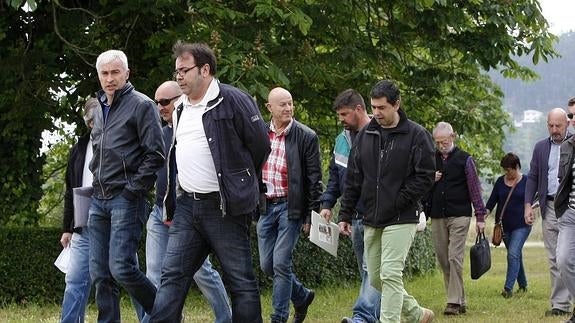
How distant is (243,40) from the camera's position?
12641 mm

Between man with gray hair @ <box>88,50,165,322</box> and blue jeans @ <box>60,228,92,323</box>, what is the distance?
0.58m

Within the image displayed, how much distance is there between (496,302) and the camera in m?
13.6

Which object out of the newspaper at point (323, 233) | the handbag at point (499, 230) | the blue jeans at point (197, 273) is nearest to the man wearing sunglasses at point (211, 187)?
the blue jeans at point (197, 273)

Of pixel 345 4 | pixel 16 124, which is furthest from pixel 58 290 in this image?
pixel 345 4

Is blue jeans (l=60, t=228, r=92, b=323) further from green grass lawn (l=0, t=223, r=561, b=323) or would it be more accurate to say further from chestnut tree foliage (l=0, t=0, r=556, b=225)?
chestnut tree foliage (l=0, t=0, r=556, b=225)

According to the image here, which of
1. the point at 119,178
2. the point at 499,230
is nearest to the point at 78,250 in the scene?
the point at 119,178

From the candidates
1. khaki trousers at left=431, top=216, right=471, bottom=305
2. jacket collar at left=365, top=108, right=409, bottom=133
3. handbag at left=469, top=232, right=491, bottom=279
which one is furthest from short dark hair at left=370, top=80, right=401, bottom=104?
handbag at left=469, top=232, right=491, bottom=279

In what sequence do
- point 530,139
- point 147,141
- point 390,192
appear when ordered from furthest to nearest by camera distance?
point 530,139 < point 390,192 < point 147,141

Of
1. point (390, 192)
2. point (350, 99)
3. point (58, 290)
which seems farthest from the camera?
point (58, 290)

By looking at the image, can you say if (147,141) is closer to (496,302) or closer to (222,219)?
(222,219)

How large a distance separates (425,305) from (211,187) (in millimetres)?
6819

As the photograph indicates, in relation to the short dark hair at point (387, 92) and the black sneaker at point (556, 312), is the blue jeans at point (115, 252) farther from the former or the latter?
the black sneaker at point (556, 312)

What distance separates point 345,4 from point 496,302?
163 inches

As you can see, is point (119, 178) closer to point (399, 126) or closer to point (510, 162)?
point (399, 126)
